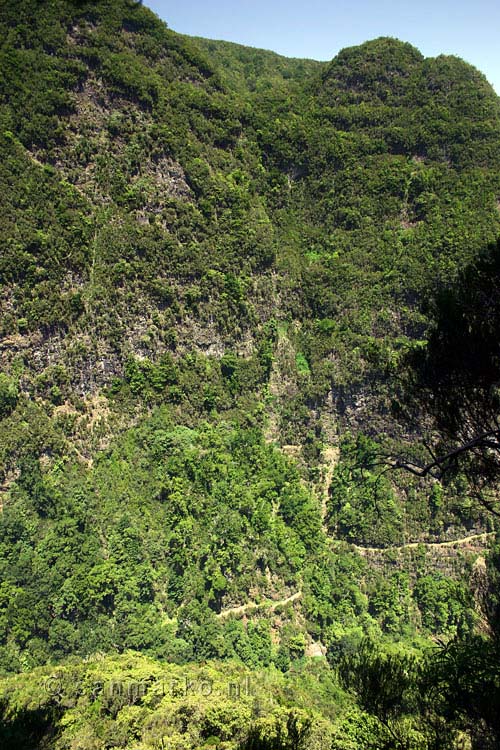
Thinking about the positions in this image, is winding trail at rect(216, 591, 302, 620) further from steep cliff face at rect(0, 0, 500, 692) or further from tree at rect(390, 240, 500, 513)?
tree at rect(390, 240, 500, 513)

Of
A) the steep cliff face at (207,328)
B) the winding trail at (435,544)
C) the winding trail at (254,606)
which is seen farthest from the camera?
the winding trail at (435,544)

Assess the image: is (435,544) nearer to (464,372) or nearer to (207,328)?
(207,328)

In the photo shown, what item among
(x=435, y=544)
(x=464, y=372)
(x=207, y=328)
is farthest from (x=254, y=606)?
(x=464, y=372)

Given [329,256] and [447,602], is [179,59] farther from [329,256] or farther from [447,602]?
[447,602]

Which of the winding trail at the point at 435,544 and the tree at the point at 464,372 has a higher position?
the tree at the point at 464,372

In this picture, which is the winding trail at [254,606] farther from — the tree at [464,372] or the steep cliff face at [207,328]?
the tree at [464,372]

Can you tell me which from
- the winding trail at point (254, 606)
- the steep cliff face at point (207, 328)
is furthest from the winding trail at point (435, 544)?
the winding trail at point (254, 606)
